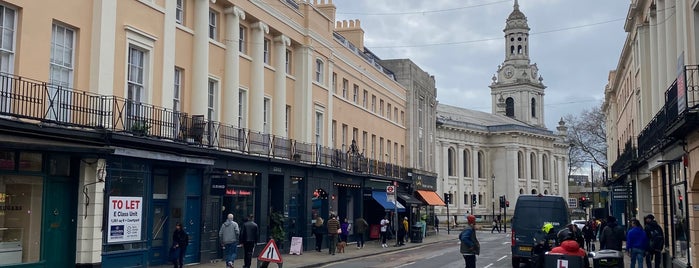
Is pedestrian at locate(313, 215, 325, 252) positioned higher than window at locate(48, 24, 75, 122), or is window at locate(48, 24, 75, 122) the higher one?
window at locate(48, 24, 75, 122)

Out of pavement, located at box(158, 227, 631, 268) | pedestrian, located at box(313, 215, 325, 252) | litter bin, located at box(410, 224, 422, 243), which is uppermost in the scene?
pedestrian, located at box(313, 215, 325, 252)

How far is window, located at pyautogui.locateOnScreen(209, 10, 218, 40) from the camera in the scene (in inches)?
1010

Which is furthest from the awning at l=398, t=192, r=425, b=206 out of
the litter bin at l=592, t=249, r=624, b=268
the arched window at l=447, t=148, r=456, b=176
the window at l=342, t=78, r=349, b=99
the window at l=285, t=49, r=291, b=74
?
the arched window at l=447, t=148, r=456, b=176

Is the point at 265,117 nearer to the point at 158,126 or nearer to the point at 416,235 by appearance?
the point at 158,126

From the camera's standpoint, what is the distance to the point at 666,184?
2289cm

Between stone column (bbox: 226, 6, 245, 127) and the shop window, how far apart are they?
30.4ft

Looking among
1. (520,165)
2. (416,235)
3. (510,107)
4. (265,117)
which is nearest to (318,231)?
(265,117)

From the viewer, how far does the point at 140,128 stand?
19828 millimetres

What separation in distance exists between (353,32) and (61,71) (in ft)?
97.3

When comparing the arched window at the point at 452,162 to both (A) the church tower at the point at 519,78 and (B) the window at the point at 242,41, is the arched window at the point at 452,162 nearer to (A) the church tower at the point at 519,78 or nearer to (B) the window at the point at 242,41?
(A) the church tower at the point at 519,78

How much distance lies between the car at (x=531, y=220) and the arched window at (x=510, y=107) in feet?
339

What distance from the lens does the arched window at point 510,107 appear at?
125 metres

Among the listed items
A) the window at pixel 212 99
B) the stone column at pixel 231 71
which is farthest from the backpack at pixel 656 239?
the window at pixel 212 99

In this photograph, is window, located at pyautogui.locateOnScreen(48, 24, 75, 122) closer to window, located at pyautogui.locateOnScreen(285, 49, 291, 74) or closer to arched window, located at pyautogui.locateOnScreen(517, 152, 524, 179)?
window, located at pyautogui.locateOnScreen(285, 49, 291, 74)
